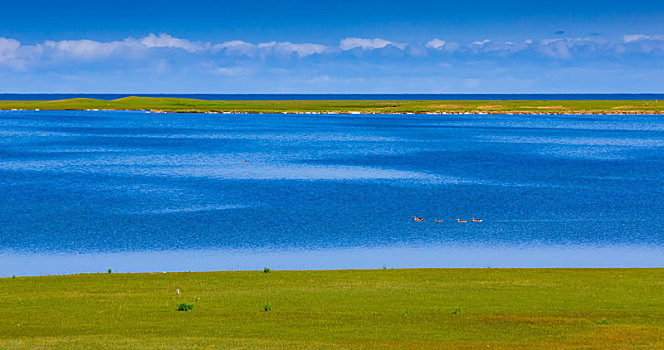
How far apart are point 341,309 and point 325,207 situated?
27.9m

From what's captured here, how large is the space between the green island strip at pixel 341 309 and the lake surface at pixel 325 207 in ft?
17.8

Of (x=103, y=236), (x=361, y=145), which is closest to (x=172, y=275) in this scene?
(x=103, y=236)

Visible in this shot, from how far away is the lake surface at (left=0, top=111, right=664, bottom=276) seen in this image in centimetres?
3366

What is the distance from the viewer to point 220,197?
5394 cm

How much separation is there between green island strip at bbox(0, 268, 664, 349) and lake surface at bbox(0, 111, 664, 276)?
543 cm

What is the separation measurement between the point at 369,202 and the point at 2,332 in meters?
34.6

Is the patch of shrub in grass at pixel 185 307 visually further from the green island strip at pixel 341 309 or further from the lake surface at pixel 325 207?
the lake surface at pixel 325 207

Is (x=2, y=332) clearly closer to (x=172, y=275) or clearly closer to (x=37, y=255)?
(x=172, y=275)

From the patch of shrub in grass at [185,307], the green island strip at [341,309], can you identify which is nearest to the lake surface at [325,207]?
the green island strip at [341,309]

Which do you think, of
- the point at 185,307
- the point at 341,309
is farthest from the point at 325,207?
the point at 185,307

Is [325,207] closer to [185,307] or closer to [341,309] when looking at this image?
[341,309]

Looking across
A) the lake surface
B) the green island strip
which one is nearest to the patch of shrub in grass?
the green island strip

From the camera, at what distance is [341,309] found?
20844 mm

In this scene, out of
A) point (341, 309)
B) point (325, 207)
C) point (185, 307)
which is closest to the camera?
point (185, 307)
